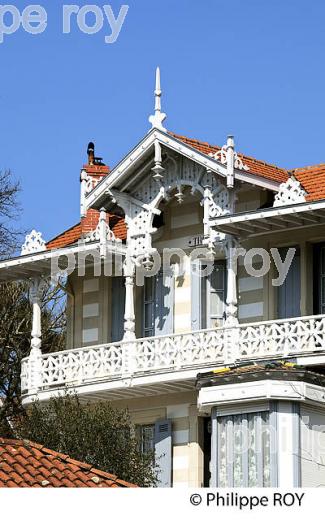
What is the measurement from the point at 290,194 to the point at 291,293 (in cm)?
254

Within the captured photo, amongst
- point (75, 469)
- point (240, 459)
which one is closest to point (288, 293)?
point (240, 459)

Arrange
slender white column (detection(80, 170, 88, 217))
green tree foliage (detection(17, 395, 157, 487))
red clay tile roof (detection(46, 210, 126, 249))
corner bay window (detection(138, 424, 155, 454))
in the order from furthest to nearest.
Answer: red clay tile roof (detection(46, 210, 126, 249)) → slender white column (detection(80, 170, 88, 217)) → corner bay window (detection(138, 424, 155, 454)) → green tree foliage (detection(17, 395, 157, 487))

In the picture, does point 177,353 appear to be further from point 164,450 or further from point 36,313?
point 36,313

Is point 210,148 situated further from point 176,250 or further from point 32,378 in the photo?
point 32,378

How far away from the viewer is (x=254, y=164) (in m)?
35.2

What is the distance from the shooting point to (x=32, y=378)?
115 ft

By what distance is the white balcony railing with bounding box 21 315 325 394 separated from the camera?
3097 centimetres

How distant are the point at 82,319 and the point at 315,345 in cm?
746

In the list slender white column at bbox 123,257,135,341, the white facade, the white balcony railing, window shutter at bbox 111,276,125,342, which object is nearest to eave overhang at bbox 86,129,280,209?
the white facade

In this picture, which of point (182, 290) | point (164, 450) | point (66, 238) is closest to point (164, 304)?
point (182, 290)

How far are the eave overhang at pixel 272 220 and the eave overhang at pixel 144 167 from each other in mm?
1000

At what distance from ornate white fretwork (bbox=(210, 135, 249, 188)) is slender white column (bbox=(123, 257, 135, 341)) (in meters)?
3.18

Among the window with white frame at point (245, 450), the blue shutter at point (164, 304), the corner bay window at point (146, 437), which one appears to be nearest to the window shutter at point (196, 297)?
the blue shutter at point (164, 304)

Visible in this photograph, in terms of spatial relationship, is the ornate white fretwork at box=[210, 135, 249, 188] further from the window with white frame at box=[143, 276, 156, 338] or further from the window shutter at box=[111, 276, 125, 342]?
the window shutter at box=[111, 276, 125, 342]
